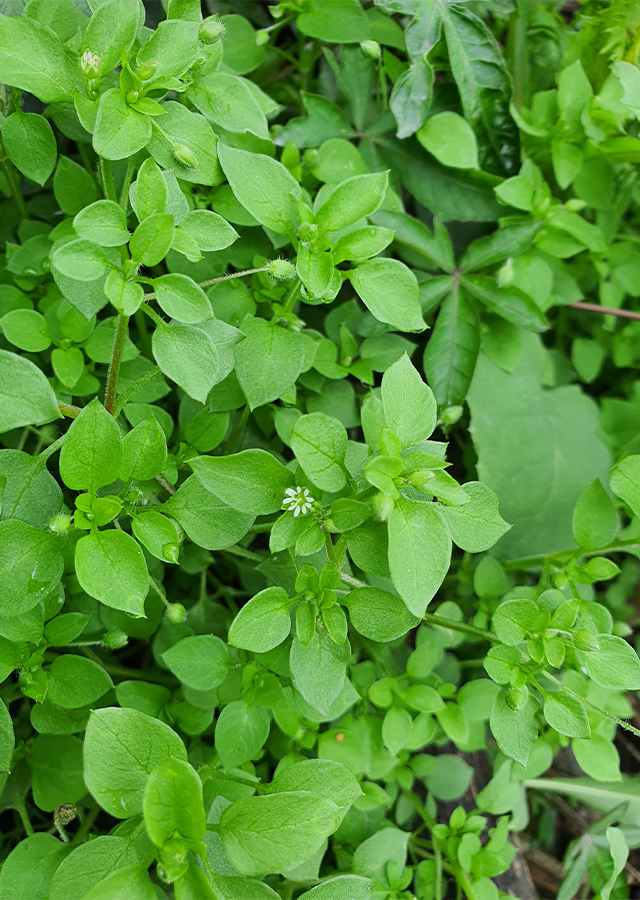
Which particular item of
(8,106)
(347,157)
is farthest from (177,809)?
(347,157)

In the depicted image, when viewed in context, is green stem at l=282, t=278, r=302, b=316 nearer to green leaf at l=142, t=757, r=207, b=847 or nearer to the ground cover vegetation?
the ground cover vegetation

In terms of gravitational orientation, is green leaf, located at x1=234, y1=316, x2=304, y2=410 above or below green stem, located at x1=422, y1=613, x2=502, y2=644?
above

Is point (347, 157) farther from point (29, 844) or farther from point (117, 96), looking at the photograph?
point (29, 844)

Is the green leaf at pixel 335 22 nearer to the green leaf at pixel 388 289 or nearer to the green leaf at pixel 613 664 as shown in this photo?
the green leaf at pixel 388 289

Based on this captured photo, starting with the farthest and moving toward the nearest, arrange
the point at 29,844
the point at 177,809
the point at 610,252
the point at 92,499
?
the point at 610,252 → the point at 29,844 → the point at 92,499 → the point at 177,809

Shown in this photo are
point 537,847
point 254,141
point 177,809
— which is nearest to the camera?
point 177,809

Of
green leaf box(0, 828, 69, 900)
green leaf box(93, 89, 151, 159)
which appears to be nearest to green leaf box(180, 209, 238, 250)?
green leaf box(93, 89, 151, 159)
